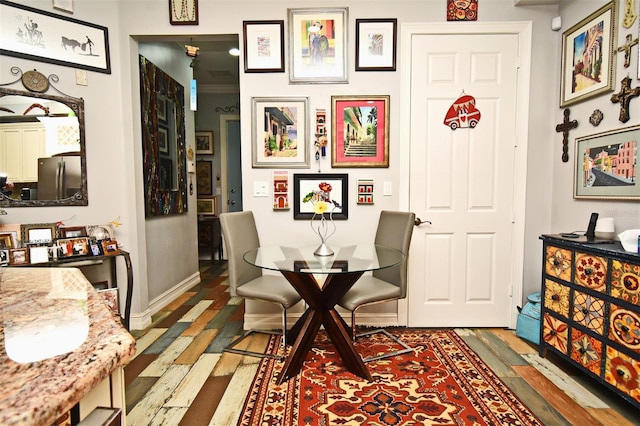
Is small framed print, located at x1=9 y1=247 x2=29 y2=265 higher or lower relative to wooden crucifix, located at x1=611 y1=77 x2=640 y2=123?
lower

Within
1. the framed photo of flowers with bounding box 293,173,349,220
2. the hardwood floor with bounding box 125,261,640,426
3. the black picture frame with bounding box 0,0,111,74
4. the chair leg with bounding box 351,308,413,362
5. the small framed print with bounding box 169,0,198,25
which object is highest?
the small framed print with bounding box 169,0,198,25

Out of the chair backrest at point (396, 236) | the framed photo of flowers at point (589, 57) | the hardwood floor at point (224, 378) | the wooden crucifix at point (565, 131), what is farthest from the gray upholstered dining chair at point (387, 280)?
the framed photo of flowers at point (589, 57)

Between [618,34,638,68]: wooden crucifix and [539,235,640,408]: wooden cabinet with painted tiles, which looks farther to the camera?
[618,34,638,68]: wooden crucifix

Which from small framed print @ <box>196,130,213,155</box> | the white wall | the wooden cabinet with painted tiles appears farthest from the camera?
small framed print @ <box>196,130,213,155</box>

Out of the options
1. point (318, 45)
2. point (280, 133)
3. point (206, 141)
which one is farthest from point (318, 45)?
point (206, 141)

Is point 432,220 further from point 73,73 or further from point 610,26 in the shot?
point 73,73

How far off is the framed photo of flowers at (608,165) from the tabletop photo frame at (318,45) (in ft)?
6.06

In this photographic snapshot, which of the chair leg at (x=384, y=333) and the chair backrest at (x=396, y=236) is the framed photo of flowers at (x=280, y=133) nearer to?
the chair backrest at (x=396, y=236)

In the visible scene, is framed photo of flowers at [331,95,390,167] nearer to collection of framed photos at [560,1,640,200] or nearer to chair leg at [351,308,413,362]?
chair leg at [351,308,413,362]

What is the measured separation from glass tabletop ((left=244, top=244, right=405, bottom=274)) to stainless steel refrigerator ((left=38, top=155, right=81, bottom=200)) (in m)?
1.51

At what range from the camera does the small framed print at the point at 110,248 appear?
236cm

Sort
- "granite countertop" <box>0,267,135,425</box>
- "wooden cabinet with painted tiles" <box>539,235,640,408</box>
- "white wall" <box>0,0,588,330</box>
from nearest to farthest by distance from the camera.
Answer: "granite countertop" <box>0,267,135,425</box>, "wooden cabinet with painted tiles" <box>539,235,640,408</box>, "white wall" <box>0,0,588,330</box>

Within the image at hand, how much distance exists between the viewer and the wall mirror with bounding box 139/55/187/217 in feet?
9.56

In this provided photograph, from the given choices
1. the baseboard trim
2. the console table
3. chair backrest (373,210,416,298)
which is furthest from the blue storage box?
the baseboard trim
